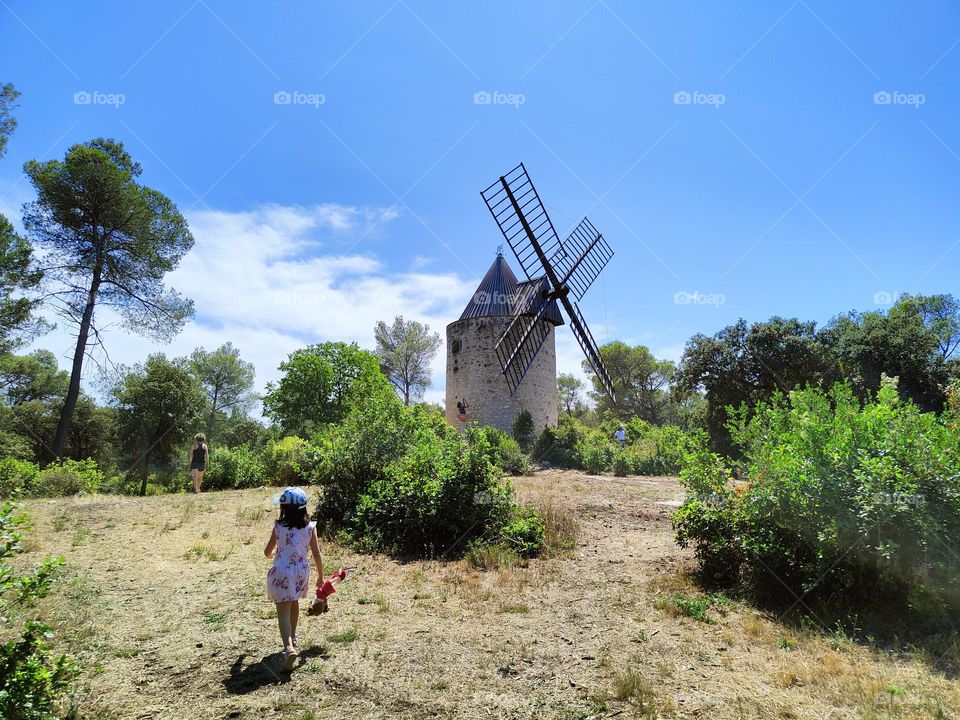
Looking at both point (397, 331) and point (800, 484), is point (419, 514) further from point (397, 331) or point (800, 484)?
point (397, 331)

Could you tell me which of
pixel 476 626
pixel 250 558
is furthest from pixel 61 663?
pixel 250 558

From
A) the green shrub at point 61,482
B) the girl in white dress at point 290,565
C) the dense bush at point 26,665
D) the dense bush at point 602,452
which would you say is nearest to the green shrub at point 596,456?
the dense bush at point 602,452

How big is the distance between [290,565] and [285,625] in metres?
0.48

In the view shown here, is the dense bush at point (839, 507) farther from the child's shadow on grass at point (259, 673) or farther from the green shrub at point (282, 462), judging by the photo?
the green shrub at point (282, 462)

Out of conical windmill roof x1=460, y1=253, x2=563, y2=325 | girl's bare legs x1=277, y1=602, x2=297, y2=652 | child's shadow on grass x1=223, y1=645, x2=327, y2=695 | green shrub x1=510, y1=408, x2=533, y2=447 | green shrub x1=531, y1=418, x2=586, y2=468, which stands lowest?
child's shadow on grass x1=223, y1=645, x2=327, y2=695

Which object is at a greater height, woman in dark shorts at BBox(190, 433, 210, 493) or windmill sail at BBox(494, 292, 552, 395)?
windmill sail at BBox(494, 292, 552, 395)

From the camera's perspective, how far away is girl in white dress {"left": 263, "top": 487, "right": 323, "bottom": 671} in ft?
13.8

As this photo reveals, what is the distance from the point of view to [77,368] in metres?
17.3

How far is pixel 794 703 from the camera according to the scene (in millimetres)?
3385

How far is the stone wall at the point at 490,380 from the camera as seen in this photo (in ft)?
77.7

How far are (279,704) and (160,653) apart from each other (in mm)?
1516

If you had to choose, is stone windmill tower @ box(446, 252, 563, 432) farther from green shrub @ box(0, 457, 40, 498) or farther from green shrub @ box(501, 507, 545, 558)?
green shrub @ box(0, 457, 40, 498)

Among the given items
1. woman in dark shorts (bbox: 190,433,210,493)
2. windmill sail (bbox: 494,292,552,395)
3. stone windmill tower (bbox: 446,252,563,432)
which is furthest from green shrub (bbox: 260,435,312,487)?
stone windmill tower (bbox: 446,252,563,432)

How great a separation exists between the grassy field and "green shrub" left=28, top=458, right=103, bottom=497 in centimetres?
764
